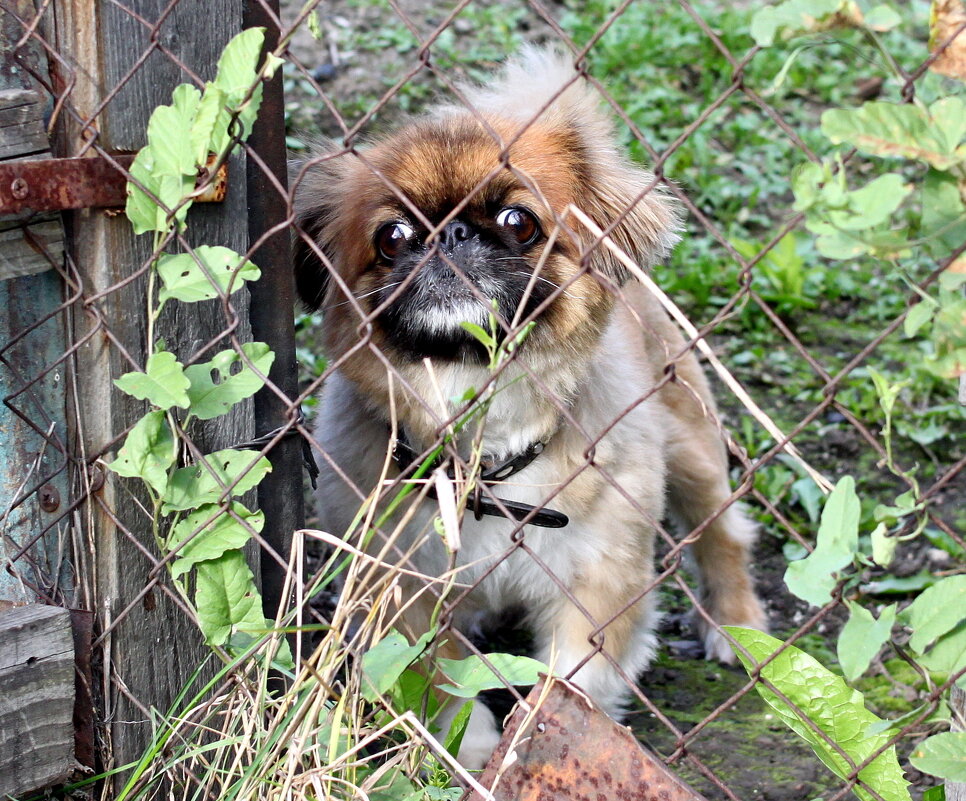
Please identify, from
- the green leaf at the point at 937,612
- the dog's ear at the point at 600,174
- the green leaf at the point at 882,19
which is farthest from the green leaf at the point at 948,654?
the dog's ear at the point at 600,174

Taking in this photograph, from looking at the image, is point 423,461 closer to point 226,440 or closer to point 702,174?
point 226,440

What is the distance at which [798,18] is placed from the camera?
1.18 m

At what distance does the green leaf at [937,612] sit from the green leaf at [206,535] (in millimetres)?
1085

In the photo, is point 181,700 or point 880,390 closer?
point 880,390

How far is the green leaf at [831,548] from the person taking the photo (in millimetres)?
1294

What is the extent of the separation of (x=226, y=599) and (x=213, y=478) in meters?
0.21

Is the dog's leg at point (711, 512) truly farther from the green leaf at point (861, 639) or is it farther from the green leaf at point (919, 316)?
the green leaf at point (919, 316)

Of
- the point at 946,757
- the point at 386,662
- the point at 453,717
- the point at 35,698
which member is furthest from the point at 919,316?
the point at 453,717

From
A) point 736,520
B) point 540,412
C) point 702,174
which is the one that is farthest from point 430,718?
point 702,174

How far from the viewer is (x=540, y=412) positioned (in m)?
2.50

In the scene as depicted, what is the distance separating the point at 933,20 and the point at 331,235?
173 cm

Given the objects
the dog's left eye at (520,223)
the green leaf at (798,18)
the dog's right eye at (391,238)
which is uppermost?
the green leaf at (798,18)

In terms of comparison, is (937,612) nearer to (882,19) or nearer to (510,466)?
(882,19)

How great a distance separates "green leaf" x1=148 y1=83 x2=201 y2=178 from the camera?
5.49 feet
